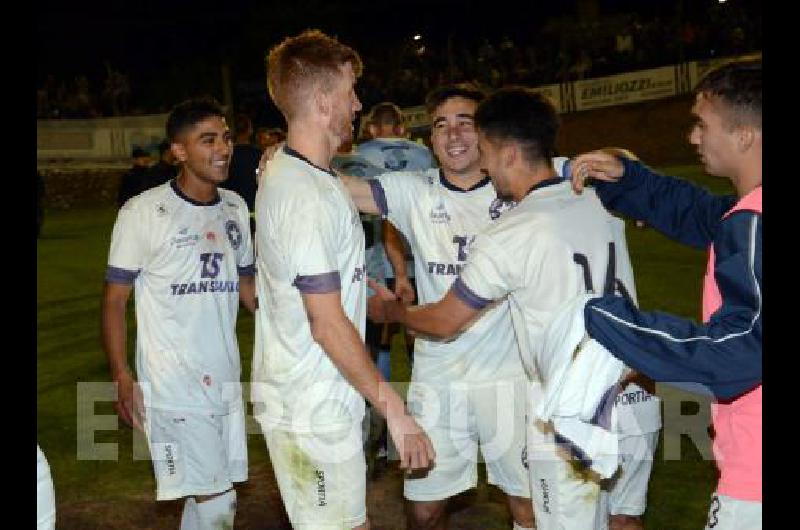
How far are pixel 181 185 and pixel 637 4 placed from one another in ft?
170

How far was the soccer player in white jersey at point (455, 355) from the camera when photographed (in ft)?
16.1

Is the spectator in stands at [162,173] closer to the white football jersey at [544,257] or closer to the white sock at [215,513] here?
the white sock at [215,513]

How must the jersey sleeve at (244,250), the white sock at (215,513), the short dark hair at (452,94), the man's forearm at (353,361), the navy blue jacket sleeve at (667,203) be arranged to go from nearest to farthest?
the man's forearm at (353,361), the navy blue jacket sleeve at (667,203), the white sock at (215,513), the short dark hair at (452,94), the jersey sleeve at (244,250)

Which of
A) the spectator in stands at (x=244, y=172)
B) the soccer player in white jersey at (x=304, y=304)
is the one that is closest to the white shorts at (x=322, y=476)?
the soccer player in white jersey at (x=304, y=304)

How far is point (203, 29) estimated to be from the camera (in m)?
53.1

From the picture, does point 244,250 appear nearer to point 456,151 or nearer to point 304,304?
point 456,151

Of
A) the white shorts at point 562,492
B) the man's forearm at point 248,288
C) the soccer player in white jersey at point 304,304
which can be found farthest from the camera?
the man's forearm at point 248,288

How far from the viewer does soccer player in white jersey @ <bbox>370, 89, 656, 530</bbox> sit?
4.03 meters

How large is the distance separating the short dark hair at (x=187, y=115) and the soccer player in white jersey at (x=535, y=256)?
1701 millimetres

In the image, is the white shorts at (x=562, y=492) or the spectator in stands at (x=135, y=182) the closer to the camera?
the white shorts at (x=562, y=492)

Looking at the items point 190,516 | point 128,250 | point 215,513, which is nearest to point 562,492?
point 215,513

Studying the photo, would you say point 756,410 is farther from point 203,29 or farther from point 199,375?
point 203,29

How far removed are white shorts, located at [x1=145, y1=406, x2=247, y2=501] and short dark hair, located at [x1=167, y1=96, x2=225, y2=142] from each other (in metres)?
1.41

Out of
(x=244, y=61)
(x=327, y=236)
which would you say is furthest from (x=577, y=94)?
(x=327, y=236)
